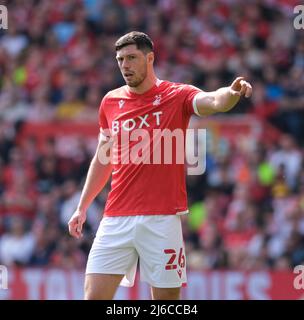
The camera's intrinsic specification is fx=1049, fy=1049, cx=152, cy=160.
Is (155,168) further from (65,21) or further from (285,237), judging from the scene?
(65,21)

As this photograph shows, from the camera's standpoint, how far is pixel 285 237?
42.9 ft

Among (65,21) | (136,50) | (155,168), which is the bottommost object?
(155,168)

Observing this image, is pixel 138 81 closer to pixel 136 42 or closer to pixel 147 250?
pixel 136 42

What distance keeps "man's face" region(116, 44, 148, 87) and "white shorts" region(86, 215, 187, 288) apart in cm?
98

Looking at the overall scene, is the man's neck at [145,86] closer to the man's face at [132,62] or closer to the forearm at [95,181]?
the man's face at [132,62]

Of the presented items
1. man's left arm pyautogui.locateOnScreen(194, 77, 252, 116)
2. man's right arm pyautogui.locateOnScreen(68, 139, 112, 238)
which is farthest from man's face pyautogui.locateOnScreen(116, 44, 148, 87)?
man's right arm pyautogui.locateOnScreen(68, 139, 112, 238)

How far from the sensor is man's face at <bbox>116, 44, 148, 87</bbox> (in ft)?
24.2

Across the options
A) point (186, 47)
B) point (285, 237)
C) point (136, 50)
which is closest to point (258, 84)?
point (186, 47)

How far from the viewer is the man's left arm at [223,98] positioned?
6.79m

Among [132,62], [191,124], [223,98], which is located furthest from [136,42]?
[191,124]

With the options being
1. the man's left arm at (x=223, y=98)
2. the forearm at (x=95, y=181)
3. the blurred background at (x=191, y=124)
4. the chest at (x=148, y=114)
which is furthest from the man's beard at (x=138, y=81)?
the blurred background at (x=191, y=124)
